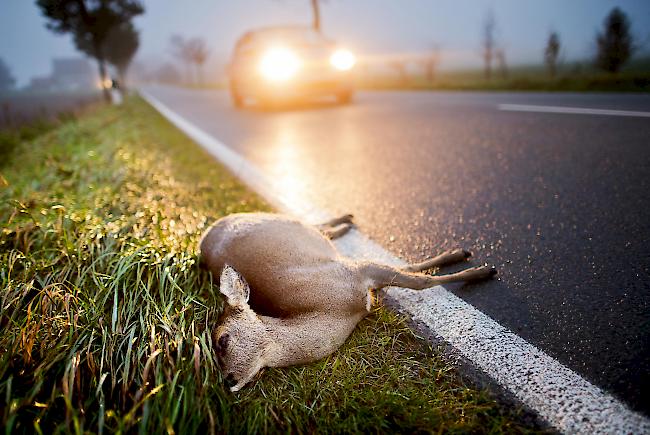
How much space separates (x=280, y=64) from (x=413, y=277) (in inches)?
374

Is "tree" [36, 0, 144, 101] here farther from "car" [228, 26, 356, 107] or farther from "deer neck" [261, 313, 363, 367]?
"deer neck" [261, 313, 363, 367]

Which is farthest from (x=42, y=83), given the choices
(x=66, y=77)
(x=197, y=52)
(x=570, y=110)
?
(x=570, y=110)

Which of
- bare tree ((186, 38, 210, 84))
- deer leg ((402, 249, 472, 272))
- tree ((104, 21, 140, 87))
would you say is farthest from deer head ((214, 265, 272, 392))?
bare tree ((186, 38, 210, 84))

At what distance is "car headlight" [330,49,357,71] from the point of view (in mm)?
11078

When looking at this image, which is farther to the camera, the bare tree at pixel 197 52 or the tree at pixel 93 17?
the bare tree at pixel 197 52

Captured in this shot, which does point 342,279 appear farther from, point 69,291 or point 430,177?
point 430,177

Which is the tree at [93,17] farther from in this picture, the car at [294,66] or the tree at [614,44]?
the tree at [614,44]

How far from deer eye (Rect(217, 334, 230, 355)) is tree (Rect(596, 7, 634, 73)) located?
89.1ft

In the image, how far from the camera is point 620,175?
12.0 ft

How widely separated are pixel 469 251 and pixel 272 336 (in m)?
1.37

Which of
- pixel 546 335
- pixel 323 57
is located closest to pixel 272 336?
A: pixel 546 335

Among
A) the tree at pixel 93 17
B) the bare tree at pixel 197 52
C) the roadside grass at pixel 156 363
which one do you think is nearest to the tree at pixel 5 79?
Result: the bare tree at pixel 197 52

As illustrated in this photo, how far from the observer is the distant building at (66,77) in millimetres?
184000

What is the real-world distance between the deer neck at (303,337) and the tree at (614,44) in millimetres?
26783
